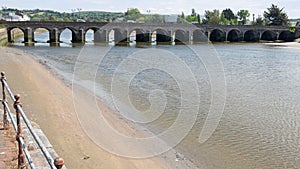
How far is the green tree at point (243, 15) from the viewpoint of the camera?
124m

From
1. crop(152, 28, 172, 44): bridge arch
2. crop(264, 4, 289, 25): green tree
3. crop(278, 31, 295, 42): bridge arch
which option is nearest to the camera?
crop(152, 28, 172, 44): bridge arch

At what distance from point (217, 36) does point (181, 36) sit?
33.6ft

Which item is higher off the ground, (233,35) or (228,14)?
(228,14)

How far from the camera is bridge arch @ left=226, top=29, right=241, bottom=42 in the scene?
8176 cm

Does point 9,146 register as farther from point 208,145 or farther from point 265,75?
point 265,75

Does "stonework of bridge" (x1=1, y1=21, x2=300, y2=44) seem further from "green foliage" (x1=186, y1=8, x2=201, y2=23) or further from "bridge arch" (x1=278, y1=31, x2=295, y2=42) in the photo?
"green foliage" (x1=186, y1=8, x2=201, y2=23)

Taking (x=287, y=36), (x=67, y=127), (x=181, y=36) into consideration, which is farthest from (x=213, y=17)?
(x=67, y=127)

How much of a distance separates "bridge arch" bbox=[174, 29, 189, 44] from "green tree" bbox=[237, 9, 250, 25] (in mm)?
54102

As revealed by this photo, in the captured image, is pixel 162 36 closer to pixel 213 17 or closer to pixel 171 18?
pixel 213 17

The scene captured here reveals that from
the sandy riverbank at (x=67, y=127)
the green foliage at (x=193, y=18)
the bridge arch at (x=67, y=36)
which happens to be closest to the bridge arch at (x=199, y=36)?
the bridge arch at (x=67, y=36)

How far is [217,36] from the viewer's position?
8250cm

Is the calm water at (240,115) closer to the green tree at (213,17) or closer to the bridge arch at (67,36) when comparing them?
the bridge arch at (67,36)

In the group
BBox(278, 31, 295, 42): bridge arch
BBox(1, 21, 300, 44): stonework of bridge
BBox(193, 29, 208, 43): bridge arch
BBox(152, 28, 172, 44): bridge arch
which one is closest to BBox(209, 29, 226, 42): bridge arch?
BBox(1, 21, 300, 44): stonework of bridge

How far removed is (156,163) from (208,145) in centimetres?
262
